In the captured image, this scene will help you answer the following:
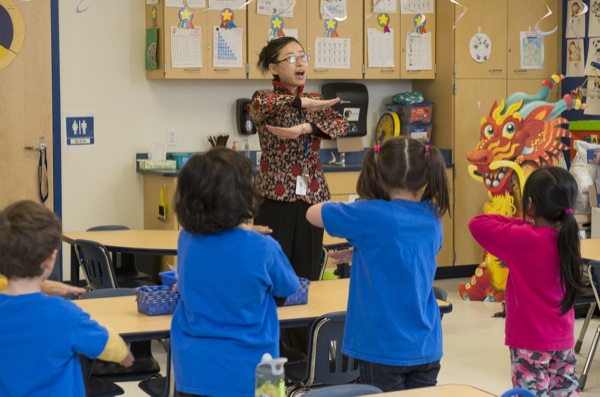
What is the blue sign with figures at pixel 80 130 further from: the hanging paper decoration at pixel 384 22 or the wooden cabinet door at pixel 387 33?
the hanging paper decoration at pixel 384 22

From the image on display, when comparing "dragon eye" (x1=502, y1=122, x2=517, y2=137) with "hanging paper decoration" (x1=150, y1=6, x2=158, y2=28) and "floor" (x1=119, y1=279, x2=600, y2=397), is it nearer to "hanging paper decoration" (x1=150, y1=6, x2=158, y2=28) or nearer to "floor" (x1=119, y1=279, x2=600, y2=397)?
"floor" (x1=119, y1=279, x2=600, y2=397)

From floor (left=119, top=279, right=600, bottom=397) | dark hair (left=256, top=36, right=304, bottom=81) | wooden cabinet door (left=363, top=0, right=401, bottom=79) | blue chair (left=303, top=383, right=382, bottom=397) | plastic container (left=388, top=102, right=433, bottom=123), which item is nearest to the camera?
blue chair (left=303, top=383, right=382, bottom=397)

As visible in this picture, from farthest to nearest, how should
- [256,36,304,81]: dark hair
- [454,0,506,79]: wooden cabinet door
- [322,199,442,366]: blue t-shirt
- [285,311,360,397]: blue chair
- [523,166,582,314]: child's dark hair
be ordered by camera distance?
[454,0,506,79]: wooden cabinet door
[256,36,304,81]: dark hair
[285,311,360,397]: blue chair
[523,166,582,314]: child's dark hair
[322,199,442,366]: blue t-shirt

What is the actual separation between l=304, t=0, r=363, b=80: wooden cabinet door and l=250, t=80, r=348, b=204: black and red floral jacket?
2848 millimetres

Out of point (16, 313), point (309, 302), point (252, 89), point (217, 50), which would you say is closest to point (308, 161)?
point (309, 302)

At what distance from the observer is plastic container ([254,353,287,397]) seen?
2.27 metres

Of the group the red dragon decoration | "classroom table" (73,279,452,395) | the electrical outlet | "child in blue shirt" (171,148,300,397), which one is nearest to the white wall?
the electrical outlet

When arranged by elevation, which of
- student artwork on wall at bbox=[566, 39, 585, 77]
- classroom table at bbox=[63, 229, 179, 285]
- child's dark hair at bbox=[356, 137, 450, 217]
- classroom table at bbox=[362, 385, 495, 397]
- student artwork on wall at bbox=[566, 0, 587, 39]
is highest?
student artwork on wall at bbox=[566, 0, 587, 39]

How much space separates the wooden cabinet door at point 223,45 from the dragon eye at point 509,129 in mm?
1897

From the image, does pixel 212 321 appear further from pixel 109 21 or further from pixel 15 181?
pixel 109 21

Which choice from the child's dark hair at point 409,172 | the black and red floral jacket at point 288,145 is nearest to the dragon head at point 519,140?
the black and red floral jacket at point 288,145

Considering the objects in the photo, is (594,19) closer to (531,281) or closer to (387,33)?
(387,33)

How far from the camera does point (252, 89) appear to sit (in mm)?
7555

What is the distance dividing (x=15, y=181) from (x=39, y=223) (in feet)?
13.9
